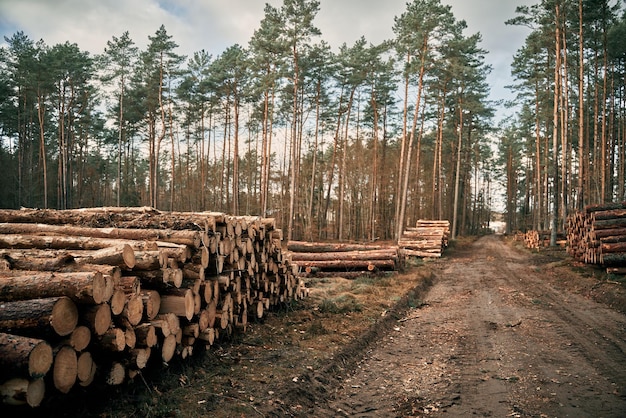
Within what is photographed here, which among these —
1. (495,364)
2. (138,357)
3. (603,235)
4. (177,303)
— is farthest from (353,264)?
(138,357)

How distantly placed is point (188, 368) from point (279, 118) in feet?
95.4

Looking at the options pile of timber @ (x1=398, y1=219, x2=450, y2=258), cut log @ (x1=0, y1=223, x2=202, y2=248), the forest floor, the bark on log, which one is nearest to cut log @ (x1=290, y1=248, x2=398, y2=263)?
the bark on log

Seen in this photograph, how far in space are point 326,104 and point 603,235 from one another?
71.0ft

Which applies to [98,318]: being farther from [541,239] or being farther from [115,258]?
[541,239]

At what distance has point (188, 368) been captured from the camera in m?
5.11

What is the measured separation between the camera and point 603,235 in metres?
13.6

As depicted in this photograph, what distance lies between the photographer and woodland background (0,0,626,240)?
78.1 feet

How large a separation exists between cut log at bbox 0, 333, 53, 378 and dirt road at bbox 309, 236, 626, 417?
2.91m

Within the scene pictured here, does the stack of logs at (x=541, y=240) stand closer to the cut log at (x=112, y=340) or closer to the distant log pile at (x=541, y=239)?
the distant log pile at (x=541, y=239)

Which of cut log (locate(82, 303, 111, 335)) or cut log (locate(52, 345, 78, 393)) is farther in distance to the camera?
cut log (locate(82, 303, 111, 335))

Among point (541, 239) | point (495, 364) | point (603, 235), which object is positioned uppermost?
point (603, 235)

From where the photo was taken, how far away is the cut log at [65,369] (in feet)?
11.1

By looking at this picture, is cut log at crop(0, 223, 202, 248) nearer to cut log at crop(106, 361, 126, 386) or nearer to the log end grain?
cut log at crop(106, 361, 126, 386)

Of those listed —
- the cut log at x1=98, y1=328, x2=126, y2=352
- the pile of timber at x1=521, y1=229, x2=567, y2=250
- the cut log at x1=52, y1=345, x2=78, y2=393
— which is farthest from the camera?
the pile of timber at x1=521, y1=229, x2=567, y2=250
